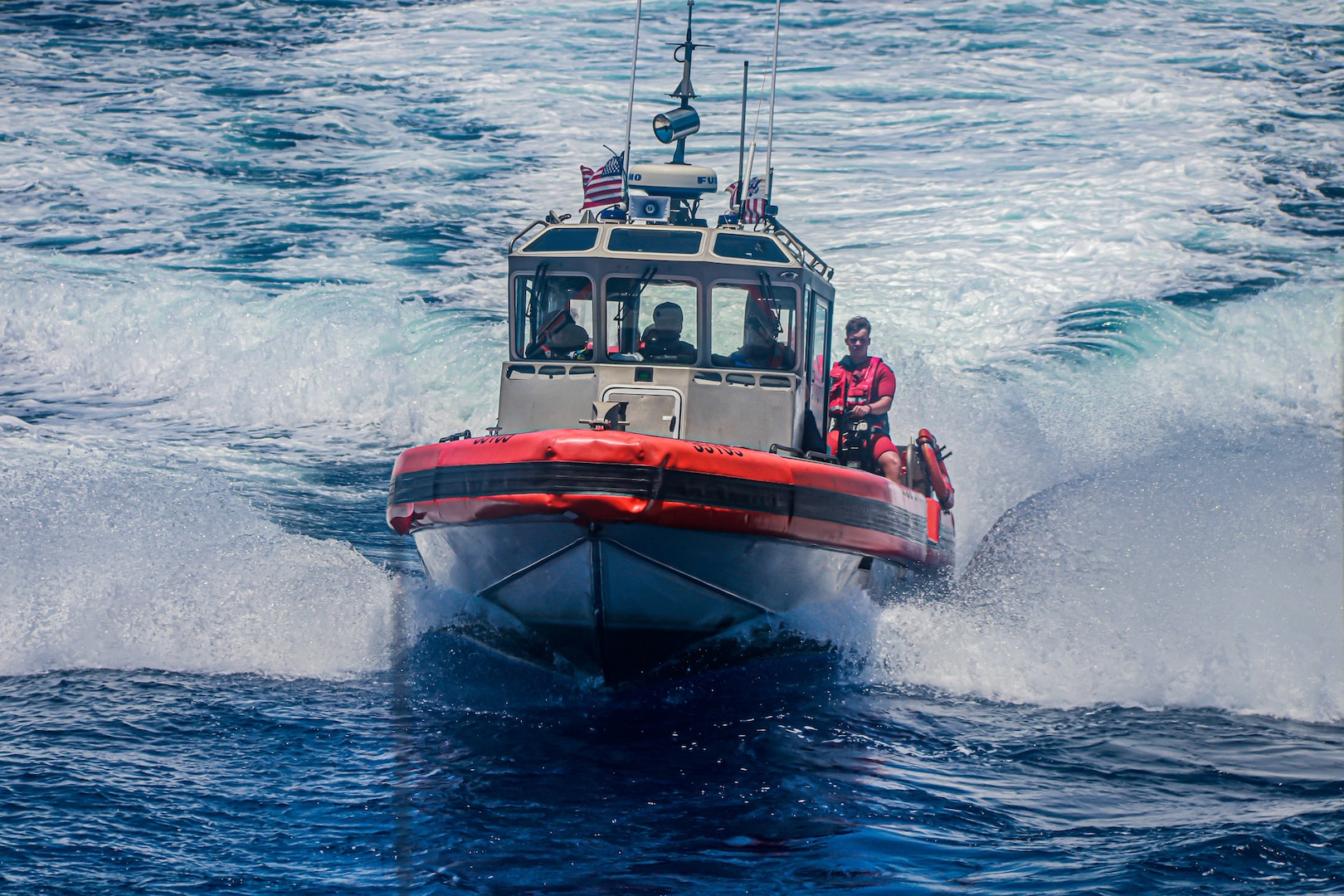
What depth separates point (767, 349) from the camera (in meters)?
7.10

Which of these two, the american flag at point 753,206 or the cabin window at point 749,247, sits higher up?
the american flag at point 753,206

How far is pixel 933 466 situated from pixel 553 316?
3.12m

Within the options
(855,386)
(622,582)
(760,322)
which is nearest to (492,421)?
(855,386)

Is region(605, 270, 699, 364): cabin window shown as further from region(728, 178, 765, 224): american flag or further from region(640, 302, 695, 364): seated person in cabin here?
region(728, 178, 765, 224): american flag

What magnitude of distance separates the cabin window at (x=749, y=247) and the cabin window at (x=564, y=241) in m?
0.70

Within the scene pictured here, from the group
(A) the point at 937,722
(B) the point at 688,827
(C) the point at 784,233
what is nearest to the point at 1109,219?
(C) the point at 784,233

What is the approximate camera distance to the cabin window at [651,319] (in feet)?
A: 22.9

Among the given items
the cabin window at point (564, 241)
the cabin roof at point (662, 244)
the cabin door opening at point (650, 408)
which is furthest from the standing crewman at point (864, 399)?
the cabin window at point (564, 241)

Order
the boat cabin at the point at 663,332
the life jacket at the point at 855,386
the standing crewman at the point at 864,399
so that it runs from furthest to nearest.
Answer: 1. the life jacket at the point at 855,386
2. the standing crewman at the point at 864,399
3. the boat cabin at the point at 663,332

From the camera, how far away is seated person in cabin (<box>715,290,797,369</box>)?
7094 millimetres

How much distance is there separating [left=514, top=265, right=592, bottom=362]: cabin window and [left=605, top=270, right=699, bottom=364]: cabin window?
0.48 ft

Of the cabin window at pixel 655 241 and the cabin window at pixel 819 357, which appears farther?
the cabin window at pixel 819 357

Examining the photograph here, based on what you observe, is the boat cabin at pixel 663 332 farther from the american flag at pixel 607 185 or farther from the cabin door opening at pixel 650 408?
the american flag at pixel 607 185

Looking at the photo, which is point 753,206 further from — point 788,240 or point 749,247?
point 749,247
